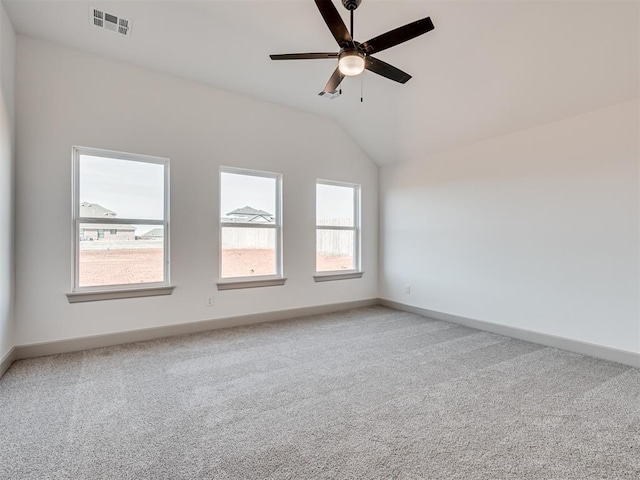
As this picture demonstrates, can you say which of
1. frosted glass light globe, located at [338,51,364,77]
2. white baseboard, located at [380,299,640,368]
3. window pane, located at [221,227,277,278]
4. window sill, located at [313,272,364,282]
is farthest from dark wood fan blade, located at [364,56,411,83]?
white baseboard, located at [380,299,640,368]

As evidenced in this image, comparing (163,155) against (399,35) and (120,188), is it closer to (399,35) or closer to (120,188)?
(120,188)

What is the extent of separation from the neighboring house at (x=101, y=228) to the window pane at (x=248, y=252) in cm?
114

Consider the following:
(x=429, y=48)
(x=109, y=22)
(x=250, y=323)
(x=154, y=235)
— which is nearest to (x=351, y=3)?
(x=429, y=48)

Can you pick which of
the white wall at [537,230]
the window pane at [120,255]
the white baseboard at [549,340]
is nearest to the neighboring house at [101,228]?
the window pane at [120,255]

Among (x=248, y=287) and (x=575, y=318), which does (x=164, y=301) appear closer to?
(x=248, y=287)

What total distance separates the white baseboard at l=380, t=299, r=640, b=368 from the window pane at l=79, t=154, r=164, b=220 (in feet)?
13.5

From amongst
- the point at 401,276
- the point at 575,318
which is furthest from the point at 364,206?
the point at 575,318

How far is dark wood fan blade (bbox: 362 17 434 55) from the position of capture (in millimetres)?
2125

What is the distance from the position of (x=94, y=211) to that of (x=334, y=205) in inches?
131

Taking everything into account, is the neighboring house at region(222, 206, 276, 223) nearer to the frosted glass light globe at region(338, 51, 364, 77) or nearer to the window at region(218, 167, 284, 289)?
the window at region(218, 167, 284, 289)

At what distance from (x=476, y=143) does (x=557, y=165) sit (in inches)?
41.6

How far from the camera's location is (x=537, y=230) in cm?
374

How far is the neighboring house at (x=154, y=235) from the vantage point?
382cm

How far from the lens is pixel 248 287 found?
445cm
